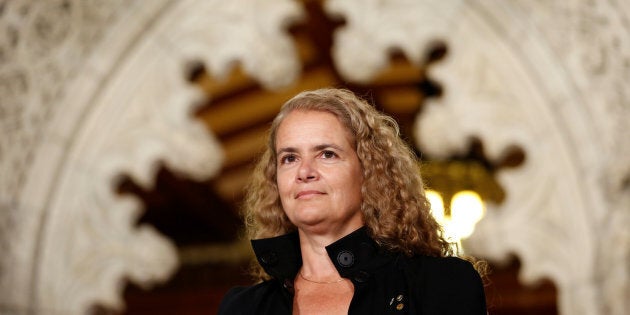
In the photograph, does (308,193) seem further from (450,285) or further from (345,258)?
(450,285)

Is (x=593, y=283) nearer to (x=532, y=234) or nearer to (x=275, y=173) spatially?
(x=532, y=234)

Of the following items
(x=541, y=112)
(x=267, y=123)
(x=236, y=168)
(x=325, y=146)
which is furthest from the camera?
(x=236, y=168)

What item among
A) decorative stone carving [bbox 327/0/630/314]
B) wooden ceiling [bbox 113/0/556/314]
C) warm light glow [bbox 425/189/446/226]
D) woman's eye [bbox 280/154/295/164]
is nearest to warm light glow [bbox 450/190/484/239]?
warm light glow [bbox 425/189/446/226]

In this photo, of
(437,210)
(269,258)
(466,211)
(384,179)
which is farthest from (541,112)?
(466,211)

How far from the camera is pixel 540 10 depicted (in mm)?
2568

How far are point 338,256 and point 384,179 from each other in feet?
0.50

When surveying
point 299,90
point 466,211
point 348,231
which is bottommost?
point 348,231

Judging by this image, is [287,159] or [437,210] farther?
[437,210]

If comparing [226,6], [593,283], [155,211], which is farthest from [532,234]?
[155,211]

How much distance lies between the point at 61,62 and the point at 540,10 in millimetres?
1361

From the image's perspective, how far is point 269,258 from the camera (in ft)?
4.88

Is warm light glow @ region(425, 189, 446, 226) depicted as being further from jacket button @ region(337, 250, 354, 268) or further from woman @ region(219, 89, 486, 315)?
jacket button @ region(337, 250, 354, 268)

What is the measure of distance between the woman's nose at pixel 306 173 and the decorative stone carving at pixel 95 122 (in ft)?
4.15

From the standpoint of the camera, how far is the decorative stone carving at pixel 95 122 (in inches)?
106
